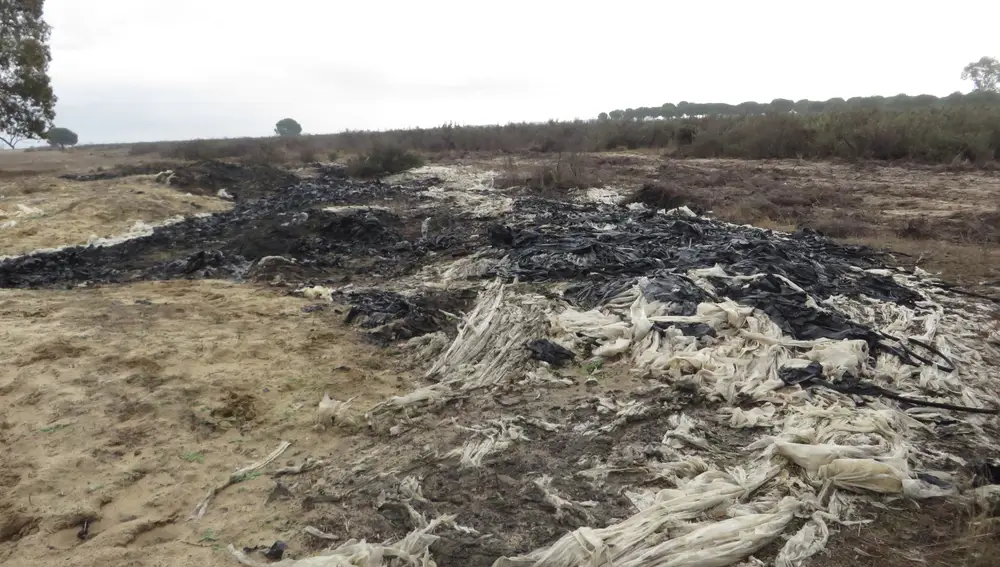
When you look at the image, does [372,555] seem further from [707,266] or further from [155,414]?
[707,266]

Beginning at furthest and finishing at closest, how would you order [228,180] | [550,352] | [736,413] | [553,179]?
[228,180] < [553,179] < [550,352] < [736,413]

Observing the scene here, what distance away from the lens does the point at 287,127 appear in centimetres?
6919

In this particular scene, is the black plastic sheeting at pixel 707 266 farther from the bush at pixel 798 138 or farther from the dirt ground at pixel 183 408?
the bush at pixel 798 138

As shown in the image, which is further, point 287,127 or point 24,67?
point 287,127

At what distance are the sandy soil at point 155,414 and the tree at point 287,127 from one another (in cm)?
6995

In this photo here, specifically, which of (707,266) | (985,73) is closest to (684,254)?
(707,266)

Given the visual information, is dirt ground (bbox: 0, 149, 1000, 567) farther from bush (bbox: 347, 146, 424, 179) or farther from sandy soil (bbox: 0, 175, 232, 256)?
bush (bbox: 347, 146, 424, 179)

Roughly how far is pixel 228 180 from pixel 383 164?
442 centimetres

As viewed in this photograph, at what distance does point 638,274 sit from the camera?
5.09m

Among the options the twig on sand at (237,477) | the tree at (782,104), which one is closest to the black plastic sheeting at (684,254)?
the twig on sand at (237,477)

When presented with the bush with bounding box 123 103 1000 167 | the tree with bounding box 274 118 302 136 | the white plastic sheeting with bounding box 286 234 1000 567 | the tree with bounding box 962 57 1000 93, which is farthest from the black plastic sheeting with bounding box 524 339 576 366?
the tree with bounding box 274 118 302 136

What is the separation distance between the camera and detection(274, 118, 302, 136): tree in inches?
2687

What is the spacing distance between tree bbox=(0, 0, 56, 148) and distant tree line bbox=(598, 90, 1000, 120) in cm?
2414

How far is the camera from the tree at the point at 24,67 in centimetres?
1525
